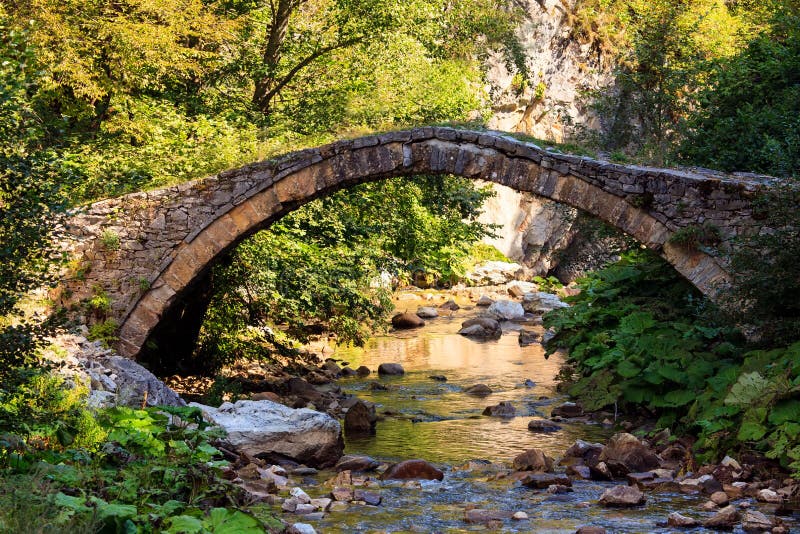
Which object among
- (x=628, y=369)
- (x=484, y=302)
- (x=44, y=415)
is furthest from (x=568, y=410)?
(x=484, y=302)

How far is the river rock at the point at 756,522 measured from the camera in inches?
236

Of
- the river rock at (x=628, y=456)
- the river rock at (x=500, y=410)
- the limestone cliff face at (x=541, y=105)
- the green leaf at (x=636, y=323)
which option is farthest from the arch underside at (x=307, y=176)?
the limestone cliff face at (x=541, y=105)

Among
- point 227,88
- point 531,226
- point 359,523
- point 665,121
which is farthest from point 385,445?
point 531,226

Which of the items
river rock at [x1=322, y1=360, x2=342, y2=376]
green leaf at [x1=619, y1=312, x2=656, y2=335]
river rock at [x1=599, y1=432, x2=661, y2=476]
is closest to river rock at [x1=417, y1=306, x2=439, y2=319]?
river rock at [x1=322, y1=360, x2=342, y2=376]

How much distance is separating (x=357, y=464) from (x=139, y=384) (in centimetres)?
214

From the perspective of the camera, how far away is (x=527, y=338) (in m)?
16.8

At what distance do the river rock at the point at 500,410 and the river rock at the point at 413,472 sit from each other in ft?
9.08

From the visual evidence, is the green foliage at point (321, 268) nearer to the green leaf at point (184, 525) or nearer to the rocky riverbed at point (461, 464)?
the rocky riverbed at point (461, 464)

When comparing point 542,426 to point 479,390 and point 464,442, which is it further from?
point 479,390

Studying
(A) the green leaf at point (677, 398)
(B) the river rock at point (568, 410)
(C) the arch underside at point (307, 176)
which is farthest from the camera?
(B) the river rock at point (568, 410)

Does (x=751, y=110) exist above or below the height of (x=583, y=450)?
above

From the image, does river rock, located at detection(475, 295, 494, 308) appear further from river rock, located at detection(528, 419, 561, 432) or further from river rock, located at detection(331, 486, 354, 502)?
river rock, located at detection(331, 486, 354, 502)

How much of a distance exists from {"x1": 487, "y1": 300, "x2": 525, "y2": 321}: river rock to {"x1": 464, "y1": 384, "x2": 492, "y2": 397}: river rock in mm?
8376

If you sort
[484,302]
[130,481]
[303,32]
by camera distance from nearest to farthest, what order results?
1. [130,481]
2. [303,32]
3. [484,302]
